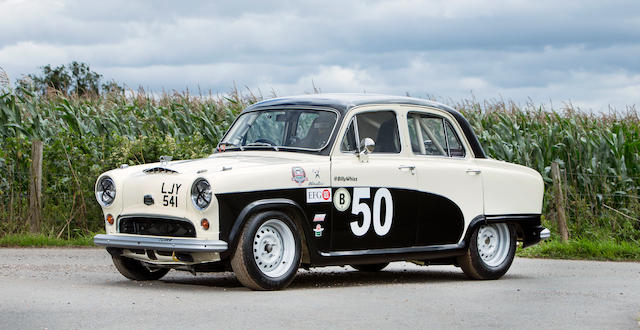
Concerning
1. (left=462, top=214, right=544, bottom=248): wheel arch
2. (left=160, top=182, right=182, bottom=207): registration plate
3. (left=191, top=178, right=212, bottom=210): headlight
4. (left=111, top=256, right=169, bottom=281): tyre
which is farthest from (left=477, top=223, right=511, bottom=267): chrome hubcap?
(left=160, top=182, right=182, bottom=207): registration plate

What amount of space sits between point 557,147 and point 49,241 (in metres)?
9.74

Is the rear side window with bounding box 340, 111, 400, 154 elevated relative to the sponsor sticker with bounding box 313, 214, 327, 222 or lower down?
→ elevated

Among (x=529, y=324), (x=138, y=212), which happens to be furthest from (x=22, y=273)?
(x=529, y=324)

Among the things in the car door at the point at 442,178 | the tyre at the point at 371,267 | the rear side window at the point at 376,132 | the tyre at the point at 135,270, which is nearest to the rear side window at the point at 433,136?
the car door at the point at 442,178

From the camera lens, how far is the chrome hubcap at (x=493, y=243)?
484 inches

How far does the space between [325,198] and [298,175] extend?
45 cm

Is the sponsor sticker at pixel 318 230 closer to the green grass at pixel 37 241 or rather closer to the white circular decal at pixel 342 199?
the white circular decal at pixel 342 199

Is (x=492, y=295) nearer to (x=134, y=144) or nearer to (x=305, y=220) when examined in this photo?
(x=305, y=220)

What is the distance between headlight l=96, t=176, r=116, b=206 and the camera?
34.8 feet

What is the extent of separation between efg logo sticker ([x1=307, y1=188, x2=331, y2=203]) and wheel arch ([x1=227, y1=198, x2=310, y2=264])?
0.62 ft

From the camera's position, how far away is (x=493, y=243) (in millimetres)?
12500

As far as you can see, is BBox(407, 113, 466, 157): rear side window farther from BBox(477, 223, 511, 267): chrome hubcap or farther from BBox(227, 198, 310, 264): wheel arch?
BBox(227, 198, 310, 264): wheel arch

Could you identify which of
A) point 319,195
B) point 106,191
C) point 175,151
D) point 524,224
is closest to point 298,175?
point 319,195

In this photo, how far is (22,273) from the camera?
473 inches
